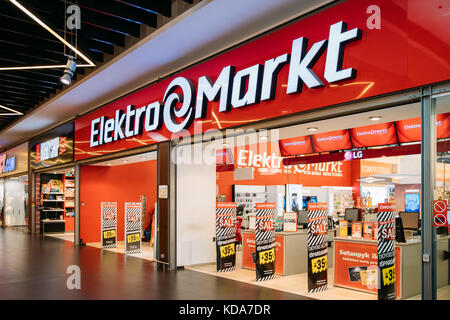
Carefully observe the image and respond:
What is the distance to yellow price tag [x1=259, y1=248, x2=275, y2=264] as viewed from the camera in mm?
6754

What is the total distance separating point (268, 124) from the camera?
5719 mm

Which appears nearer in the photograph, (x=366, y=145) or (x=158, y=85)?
(x=158, y=85)

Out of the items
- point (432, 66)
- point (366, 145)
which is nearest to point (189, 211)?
point (366, 145)

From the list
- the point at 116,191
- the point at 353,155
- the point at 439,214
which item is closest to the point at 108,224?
the point at 116,191

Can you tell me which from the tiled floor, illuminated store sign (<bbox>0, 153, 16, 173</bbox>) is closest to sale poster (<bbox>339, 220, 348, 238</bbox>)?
Answer: the tiled floor

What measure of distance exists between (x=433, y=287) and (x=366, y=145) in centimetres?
508

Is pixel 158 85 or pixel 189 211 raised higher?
pixel 158 85

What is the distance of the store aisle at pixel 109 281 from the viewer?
18.5ft

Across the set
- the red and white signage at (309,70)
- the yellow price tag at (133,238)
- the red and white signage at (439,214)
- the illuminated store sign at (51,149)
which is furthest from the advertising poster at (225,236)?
the illuminated store sign at (51,149)

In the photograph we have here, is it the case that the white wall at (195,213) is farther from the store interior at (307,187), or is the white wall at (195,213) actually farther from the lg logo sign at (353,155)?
the lg logo sign at (353,155)

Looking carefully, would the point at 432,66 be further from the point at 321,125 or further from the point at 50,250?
the point at 50,250

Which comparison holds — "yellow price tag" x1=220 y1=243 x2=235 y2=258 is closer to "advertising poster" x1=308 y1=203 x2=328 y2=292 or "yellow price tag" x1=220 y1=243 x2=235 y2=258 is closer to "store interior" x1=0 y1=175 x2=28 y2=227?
"advertising poster" x1=308 y1=203 x2=328 y2=292

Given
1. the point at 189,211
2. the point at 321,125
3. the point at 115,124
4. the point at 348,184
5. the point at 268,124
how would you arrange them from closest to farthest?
the point at 268,124
the point at 321,125
the point at 189,211
the point at 115,124
the point at 348,184

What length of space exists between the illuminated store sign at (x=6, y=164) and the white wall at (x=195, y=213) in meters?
12.8
